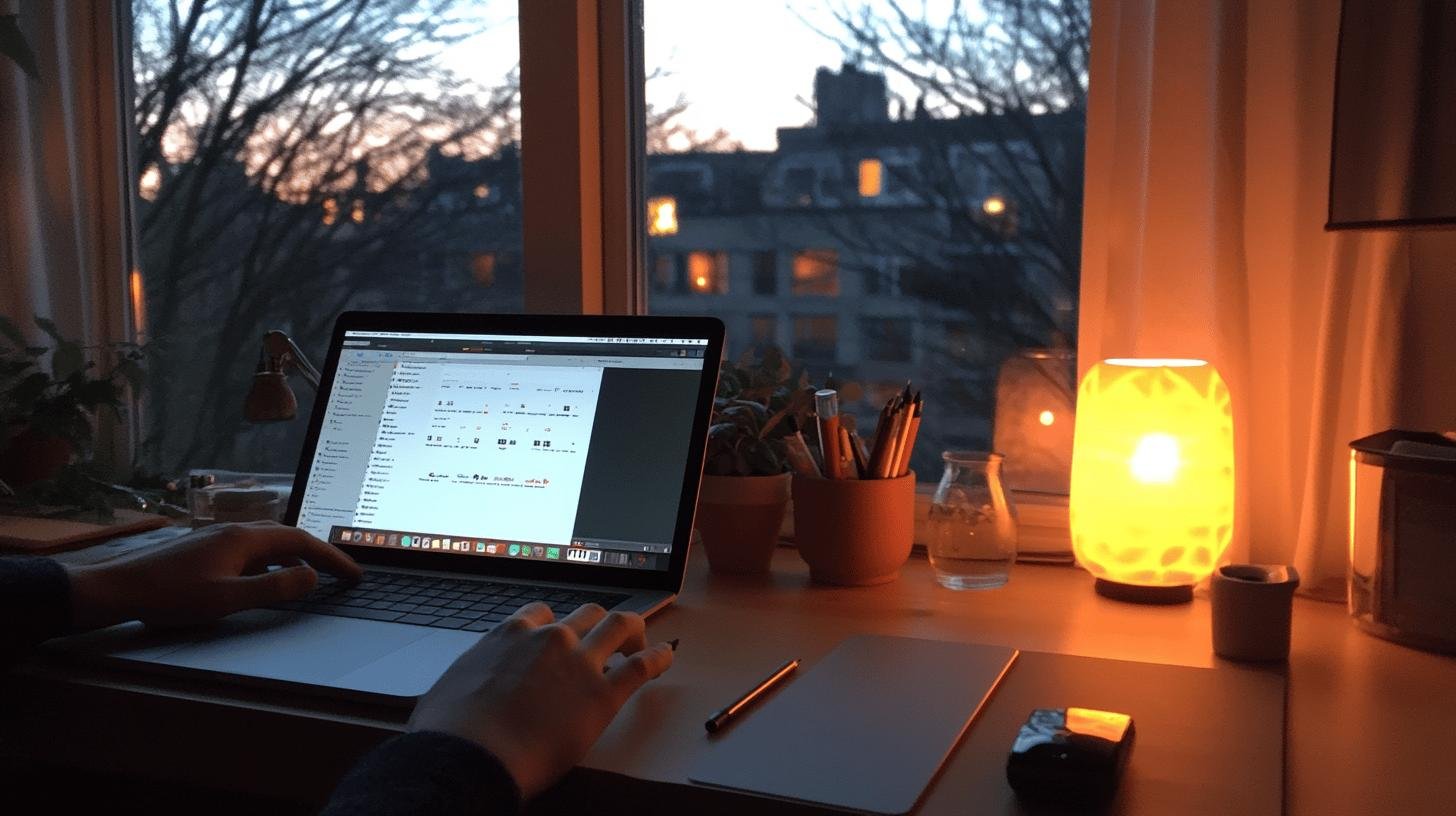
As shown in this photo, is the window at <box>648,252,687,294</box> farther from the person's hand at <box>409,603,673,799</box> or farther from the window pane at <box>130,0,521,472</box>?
the person's hand at <box>409,603,673,799</box>

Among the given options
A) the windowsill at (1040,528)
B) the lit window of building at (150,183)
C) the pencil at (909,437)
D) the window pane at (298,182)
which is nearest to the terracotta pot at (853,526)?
the pencil at (909,437)

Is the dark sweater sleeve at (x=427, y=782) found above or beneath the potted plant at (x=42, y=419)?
beneath

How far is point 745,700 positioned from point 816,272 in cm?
76

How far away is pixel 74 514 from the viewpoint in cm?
139

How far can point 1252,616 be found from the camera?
94 centimetres

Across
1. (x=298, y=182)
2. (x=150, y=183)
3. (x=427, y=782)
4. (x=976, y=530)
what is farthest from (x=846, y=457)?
(x=150, y=183)

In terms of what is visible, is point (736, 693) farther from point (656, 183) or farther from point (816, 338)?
point (656, 183)

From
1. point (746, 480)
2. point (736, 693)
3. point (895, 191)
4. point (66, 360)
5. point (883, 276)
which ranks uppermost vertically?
point (895, 191)

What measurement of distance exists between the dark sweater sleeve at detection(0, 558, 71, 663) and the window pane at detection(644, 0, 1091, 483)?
79 cm

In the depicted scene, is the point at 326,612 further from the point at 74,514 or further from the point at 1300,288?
the point at 1300,288

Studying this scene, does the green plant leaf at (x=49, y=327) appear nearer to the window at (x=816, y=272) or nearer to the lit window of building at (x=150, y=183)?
the lit window of building at (x=150, y=183)

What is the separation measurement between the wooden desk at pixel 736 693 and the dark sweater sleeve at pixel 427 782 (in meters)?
0.07

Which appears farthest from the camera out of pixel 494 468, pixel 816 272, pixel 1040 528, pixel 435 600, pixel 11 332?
pixel 11 332

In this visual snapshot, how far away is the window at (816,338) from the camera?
1463 mm
